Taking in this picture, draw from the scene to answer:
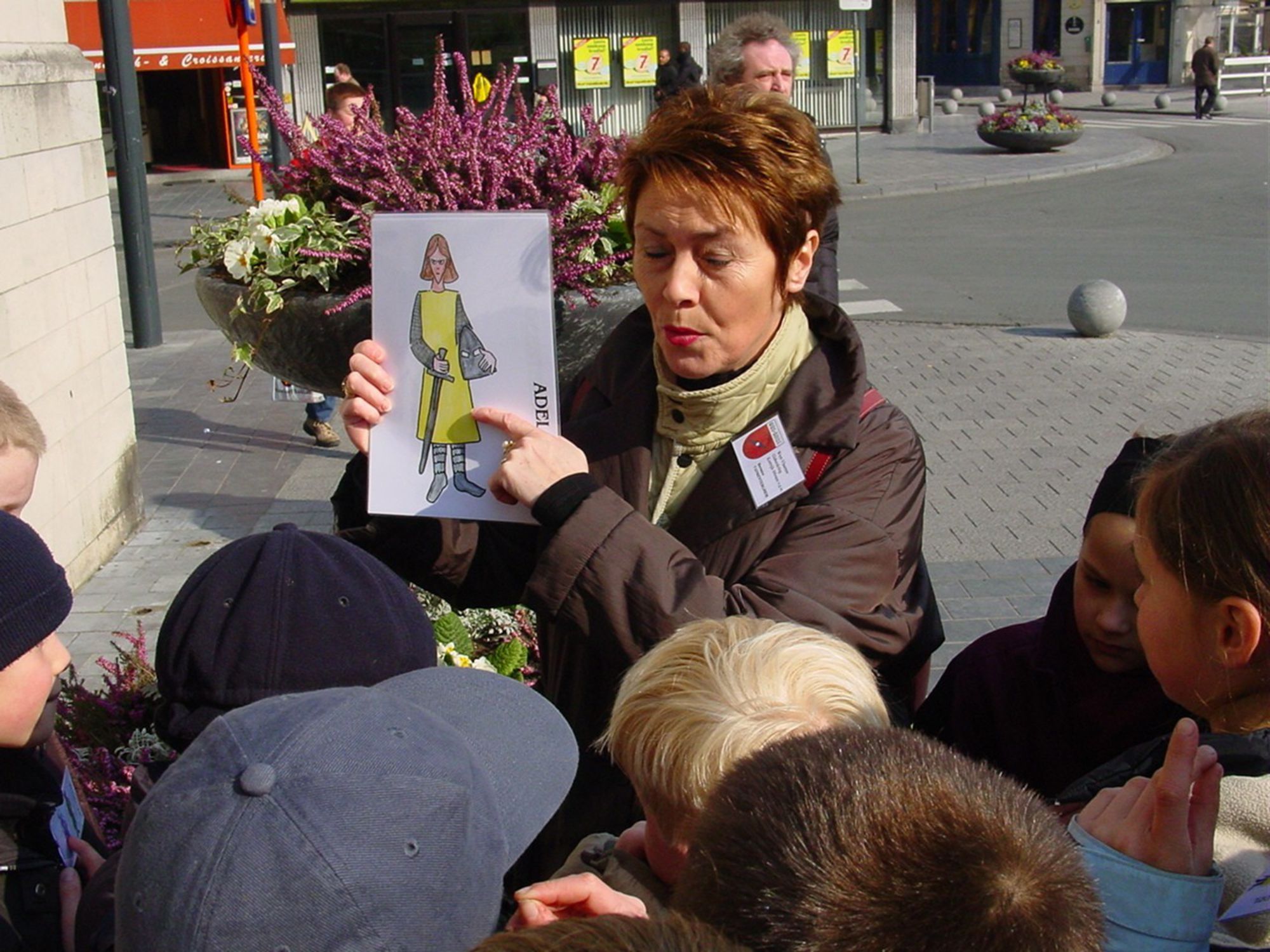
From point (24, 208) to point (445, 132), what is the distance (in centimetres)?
315

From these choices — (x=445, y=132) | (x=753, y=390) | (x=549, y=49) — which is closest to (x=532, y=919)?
(x=753, y=390)

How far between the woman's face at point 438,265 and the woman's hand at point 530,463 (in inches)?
9.6

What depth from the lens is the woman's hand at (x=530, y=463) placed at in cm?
203

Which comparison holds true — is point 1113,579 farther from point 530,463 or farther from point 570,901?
point 570,901

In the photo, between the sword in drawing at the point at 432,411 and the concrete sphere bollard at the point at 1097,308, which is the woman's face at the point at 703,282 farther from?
the concrete sphere bollard at the point at 1097,308

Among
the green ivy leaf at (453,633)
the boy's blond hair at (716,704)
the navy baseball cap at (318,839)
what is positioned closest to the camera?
the navy baseball cap at (318,839)

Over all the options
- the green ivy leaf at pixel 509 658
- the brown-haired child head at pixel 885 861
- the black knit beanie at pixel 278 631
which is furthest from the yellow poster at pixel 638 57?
the brown-haired child head at pixel 885 861

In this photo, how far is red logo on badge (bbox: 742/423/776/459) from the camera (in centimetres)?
217

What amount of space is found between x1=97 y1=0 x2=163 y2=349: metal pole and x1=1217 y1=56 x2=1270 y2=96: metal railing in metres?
33.7

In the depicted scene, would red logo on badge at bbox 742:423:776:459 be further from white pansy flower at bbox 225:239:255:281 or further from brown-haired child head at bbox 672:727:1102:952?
white pansy flower at bbox 225:239:255:281

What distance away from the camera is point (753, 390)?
2.24 metres

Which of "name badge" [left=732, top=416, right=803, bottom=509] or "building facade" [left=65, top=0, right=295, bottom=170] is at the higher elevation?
"building facade" [left=65, top=0, right=295, bottom=170]

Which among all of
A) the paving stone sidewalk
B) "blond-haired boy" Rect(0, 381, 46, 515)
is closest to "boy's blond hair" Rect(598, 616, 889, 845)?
"blond-haired boy" Rect(0, 381, 46, 515)

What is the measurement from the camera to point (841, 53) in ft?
92.9
